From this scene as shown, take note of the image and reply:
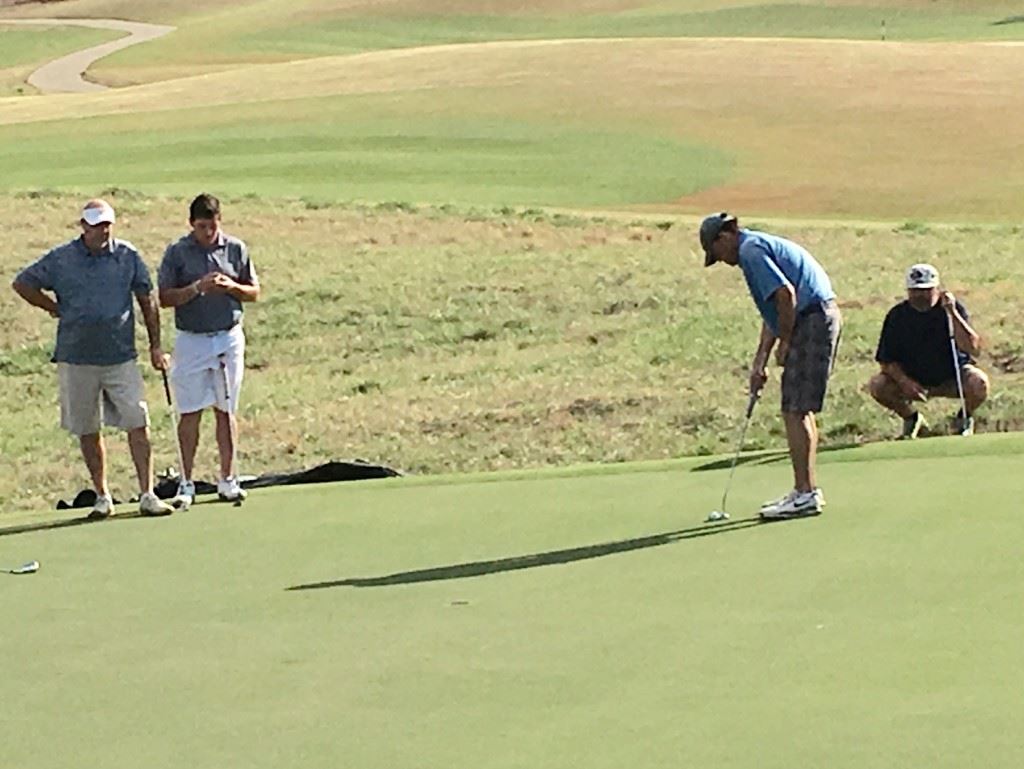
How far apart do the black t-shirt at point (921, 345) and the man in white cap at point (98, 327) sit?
189 inches

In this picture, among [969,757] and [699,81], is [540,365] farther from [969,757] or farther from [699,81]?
[699,81]

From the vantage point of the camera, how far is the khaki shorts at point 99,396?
38.0ft

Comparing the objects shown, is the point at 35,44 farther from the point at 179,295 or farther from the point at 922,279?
the point at 179,295

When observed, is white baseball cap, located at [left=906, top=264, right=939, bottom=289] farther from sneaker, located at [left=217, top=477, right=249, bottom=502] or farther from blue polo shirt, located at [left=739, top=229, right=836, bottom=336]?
sneaker, located at [left=217, top=477, right=249, bottom=502]

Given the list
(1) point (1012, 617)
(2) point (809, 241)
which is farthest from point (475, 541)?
(2) point (809, 241)

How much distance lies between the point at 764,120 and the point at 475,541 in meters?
33.4

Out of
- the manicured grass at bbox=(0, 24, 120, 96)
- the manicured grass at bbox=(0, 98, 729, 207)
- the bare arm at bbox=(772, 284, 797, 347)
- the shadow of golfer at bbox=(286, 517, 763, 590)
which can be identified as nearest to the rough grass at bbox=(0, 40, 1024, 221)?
the manicured grass at bbox=(0, 98, 729, 207)

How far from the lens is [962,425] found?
1344cm

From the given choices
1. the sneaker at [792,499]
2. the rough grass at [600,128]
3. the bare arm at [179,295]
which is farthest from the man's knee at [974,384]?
the rough grass at [600,128]

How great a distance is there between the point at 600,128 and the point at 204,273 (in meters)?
31.2

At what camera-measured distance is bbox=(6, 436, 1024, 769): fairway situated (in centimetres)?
606

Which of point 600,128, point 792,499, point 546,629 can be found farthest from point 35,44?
point 546,629

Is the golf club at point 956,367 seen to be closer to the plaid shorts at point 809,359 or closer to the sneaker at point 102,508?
the plaid shorts at point 809,359

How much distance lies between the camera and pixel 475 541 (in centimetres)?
985
